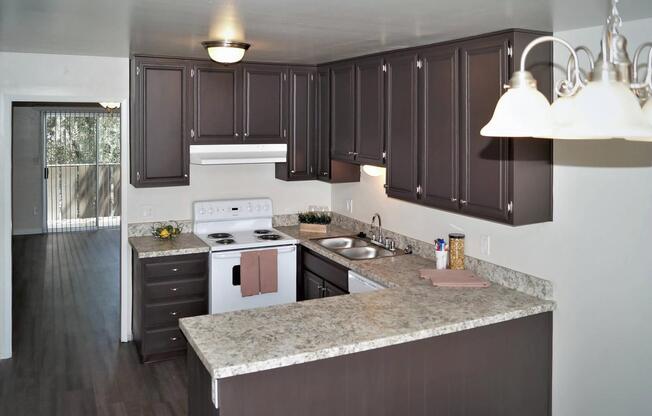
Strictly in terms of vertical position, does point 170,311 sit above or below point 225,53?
below

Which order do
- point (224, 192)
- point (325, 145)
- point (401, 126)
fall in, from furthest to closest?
point (224, 192)
point (325, 145)
point (401, 126)

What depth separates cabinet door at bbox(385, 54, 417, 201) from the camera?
4.00m

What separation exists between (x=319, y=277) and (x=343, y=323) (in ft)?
6.36

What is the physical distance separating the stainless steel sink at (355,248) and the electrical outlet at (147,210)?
1.50m

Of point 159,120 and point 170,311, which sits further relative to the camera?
point 159,120

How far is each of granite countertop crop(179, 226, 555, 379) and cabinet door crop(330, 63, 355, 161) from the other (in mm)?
1513

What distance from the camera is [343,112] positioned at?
493cm

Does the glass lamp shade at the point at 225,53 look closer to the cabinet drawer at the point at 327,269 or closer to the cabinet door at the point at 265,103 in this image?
the cabinet door at the point at 265,103

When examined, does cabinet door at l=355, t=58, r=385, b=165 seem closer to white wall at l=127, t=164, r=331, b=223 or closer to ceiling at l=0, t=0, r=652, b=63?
ceiling at l=0, t=0, r=652, b=63

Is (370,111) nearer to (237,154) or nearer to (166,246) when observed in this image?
(237,154)

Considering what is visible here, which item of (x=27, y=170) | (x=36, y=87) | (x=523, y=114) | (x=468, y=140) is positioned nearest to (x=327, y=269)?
(x=468, y=140)

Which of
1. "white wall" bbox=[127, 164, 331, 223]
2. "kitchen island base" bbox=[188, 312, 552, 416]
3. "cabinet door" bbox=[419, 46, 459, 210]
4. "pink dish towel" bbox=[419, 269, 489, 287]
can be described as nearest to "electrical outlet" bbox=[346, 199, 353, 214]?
"white wall" bbox=[127, 164, 331, 223]

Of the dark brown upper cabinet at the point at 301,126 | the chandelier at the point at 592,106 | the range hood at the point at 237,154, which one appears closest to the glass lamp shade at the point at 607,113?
the chandelier at the point at 592,106

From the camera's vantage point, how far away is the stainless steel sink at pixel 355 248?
4.74 meters
